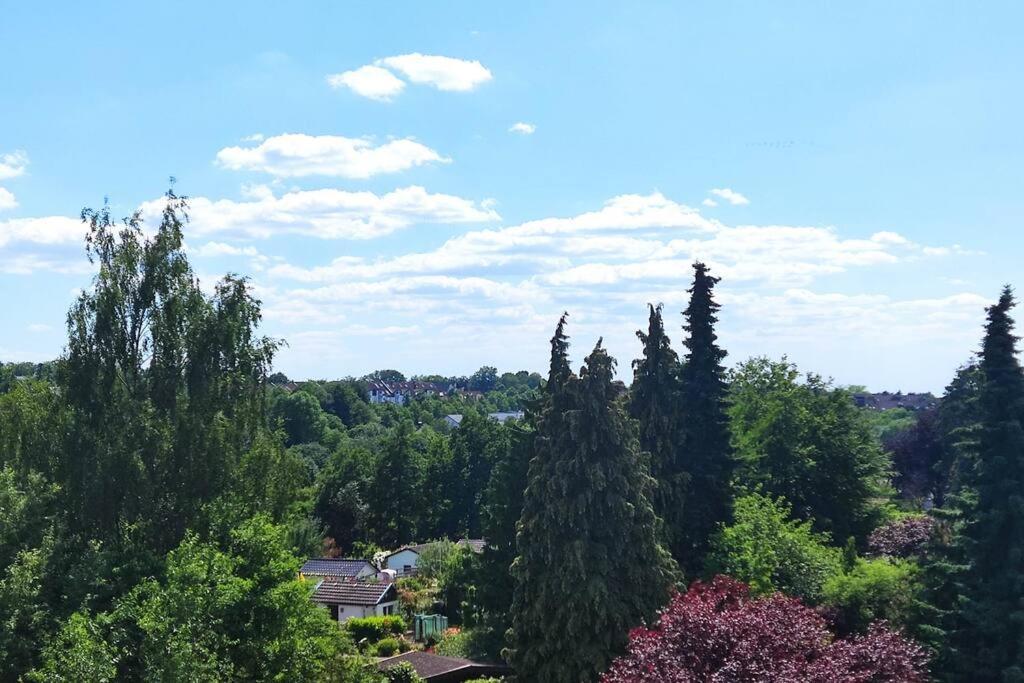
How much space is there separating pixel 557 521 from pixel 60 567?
11.9m

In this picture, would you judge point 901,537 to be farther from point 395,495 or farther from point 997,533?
point 395,495

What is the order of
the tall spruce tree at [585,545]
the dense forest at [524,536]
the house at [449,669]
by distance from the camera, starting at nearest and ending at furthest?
the dense forest at [524,536], the tall spruce tree at [585,545], the house at [449,669]

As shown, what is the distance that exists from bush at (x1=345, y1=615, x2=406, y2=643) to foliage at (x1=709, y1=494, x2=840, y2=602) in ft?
55.0

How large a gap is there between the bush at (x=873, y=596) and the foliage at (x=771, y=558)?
3.95 feet

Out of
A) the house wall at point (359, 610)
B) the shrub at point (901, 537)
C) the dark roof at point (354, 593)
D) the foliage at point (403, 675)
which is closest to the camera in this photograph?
the foliage at point (403, 675)

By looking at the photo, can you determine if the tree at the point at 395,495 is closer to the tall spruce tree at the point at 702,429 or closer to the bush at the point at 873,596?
the tall spruce tree at the point at 702,429

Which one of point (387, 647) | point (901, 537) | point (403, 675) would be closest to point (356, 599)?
point (387, 647)

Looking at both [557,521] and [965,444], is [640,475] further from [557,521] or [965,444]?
[965,444]

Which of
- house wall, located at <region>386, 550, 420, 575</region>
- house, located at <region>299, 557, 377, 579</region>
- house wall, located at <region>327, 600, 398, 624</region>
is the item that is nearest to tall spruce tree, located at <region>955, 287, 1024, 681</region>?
house wall, located at <region>327, 600, 398, 624</region>

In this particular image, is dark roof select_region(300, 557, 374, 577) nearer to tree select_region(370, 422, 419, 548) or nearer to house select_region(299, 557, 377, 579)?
house select_region(299, 557, 377, 579)

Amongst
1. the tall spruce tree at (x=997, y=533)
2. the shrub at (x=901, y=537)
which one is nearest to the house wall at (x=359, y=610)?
the shrub at (x=901, y=537)

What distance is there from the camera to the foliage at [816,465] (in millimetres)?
36656

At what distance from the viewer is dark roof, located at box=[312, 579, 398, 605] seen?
4216 centimetres

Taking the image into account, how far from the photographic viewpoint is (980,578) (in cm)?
2197
